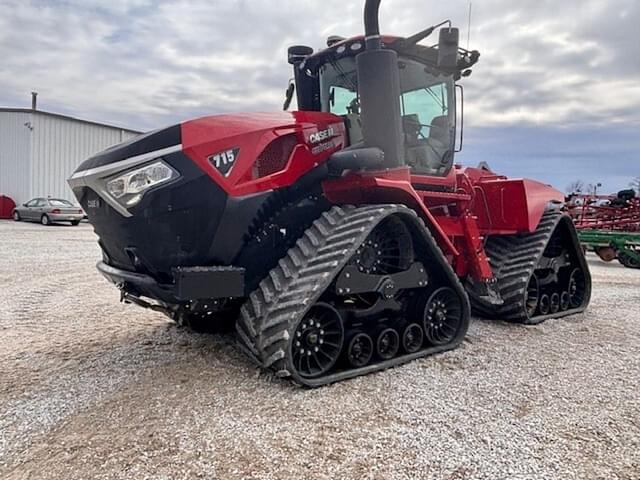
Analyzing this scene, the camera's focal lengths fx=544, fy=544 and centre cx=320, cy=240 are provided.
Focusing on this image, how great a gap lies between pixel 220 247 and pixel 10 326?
10.6 ft

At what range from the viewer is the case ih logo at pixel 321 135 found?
4164 millimetres

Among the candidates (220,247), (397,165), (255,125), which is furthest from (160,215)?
(397,165)

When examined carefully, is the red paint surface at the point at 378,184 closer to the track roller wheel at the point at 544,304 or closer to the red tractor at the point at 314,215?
the red tractor at the point at 314,215

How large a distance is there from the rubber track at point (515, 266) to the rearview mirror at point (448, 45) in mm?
2782

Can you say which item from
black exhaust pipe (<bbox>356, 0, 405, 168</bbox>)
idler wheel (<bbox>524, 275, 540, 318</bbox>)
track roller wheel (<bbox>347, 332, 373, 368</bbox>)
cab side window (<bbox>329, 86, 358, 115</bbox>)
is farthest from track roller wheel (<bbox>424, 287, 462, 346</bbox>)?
cab side window (<bbox>329, 86, 358, 115</bbox>)

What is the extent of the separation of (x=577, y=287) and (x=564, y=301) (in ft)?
1.49

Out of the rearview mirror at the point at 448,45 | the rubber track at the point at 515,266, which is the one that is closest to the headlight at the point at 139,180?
the rearview mirror at the point at 448,45

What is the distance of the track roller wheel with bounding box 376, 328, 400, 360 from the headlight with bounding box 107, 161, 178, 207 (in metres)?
2.01

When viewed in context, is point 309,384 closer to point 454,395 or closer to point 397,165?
point 454,395

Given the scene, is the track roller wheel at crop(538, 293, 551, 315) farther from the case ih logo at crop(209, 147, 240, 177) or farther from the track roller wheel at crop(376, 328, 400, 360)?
the case ih logo at crop(209, 147, 240, 177)

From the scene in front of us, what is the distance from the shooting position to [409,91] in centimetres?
502

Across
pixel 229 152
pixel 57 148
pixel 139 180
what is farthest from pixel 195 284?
pixel 57 148

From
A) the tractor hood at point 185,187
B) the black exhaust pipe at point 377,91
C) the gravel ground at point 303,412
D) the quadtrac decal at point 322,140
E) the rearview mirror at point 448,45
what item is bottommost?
the gravel ground at point 303,412

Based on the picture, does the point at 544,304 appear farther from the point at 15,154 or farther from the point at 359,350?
the point at 15,154
